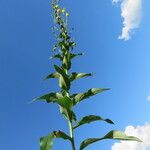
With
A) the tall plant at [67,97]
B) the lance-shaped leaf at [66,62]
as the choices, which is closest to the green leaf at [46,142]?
the tall plant at [67,97]

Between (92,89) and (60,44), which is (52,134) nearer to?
(92,89)

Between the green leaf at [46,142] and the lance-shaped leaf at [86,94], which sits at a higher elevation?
the lance-shaped leaf at [86,94]

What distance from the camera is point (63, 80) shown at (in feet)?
20.8

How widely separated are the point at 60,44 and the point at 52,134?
266cm

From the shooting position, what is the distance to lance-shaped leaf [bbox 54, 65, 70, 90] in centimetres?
628

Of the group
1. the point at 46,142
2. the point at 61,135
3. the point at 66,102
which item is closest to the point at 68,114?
the point at 66,102

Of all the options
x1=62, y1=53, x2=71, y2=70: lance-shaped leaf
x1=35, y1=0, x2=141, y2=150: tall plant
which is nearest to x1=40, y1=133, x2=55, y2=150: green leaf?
x1=35, y1=0, x2=141, y2=150: tall plant

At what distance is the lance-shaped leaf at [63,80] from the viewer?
247 inches

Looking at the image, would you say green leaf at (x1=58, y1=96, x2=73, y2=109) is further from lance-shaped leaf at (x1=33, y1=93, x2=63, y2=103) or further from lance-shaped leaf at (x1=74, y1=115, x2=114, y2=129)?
lance-shaped leaf at (x1=74, y1=115, x2=114, y2=129)

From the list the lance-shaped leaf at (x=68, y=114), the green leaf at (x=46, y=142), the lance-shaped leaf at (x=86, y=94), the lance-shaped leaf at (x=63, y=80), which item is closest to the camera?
the green leaf at (x=46, y=142)

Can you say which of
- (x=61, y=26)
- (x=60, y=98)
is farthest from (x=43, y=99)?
(x=61, y=26)

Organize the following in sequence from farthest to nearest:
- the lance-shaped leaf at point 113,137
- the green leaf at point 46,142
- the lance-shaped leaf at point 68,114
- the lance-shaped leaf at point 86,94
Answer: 1. the lance-shaped leaf at point 86,94
2. the lance-shaped leaf at point 68,114
3. the lance-shaped leaf at point 113,137
4. the green leaf at point 46,142

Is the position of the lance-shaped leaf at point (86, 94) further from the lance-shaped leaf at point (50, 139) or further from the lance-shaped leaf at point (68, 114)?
the lance-shaped leaf at point (50, 139)

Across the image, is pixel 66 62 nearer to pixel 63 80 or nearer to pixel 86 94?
pixel 63 80
